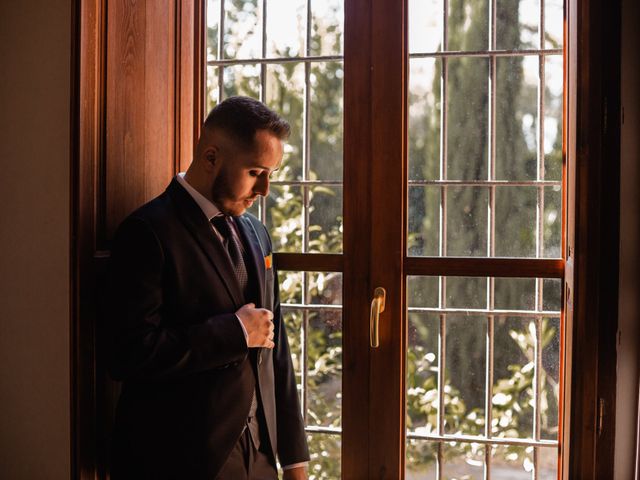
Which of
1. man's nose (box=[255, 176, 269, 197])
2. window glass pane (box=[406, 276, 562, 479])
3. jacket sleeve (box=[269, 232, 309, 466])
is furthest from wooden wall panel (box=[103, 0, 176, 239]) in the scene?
window glass pane (box=[406, 276, 562, 479])

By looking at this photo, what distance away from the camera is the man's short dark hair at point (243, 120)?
1.62 meters

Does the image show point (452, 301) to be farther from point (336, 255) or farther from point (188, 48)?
point (188, 48)

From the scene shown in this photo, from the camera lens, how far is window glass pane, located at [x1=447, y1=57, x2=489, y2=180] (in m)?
2.00

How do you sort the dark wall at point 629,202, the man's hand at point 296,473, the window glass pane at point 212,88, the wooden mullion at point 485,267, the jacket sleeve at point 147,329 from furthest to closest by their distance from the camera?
the window glass pane at point 212,88 < the wooden mullion at point 485,267 < the man's hand at point 296,473 < the dark wall at point 629,202 < the jacket sleeve at point 147,329

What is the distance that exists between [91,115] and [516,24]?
1273mm

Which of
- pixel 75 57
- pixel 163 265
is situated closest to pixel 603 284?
pixel 163 265

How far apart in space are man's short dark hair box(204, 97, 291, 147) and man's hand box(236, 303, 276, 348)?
413 millimetres

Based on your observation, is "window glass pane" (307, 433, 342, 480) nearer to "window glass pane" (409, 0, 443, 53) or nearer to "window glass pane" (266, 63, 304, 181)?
"window glass pane" (266, 63, 304, 181)

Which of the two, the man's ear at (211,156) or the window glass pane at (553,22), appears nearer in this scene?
the man's ear at (211,156)

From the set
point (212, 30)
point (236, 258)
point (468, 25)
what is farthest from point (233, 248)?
point (468, 25)

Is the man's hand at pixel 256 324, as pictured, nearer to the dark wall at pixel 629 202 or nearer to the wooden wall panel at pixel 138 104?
the wooden wall panel at pixel 138 104

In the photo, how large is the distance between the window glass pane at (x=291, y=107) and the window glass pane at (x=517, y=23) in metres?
0.64

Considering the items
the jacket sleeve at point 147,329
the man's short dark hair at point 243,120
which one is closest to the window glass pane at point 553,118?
the man's short dark hair at point 243,120

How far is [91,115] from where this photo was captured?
1631mm
